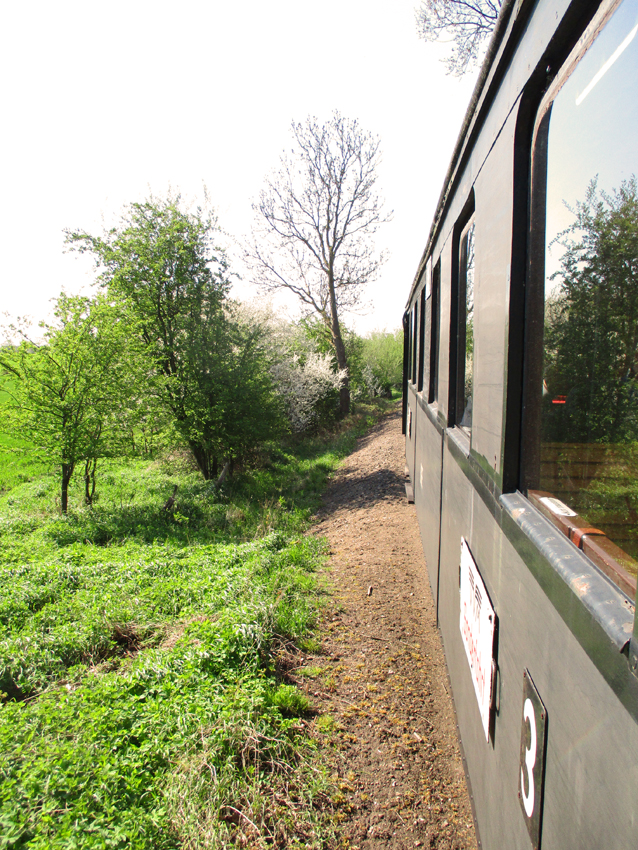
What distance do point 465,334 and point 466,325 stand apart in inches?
2.4

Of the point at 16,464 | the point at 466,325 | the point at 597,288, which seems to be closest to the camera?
the point at 597,288

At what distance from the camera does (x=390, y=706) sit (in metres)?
3.27

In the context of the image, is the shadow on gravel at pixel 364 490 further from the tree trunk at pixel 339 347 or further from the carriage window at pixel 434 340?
the tree trunk at pixel 339 347

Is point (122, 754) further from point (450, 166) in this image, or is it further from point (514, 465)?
point (450, 166)

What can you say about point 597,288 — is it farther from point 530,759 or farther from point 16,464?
point 16,464

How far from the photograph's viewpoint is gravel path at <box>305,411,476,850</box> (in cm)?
245

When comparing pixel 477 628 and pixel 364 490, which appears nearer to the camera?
pixel 477 628

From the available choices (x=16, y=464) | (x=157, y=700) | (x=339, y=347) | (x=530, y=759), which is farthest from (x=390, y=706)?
(x=339, y=347)

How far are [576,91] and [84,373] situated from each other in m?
11.4

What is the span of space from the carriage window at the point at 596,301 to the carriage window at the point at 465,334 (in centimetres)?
129

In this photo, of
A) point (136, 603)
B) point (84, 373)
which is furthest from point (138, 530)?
point (136, 603)

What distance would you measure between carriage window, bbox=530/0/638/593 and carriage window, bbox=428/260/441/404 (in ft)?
9.50

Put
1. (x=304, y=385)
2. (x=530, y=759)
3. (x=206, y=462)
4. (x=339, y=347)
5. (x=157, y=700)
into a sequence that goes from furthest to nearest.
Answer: (x=339, y=347) → (x=304, y=385) → (x=206, y=462) → (x=157, y=700) → (x=530, y=759)

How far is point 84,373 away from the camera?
1079cm
